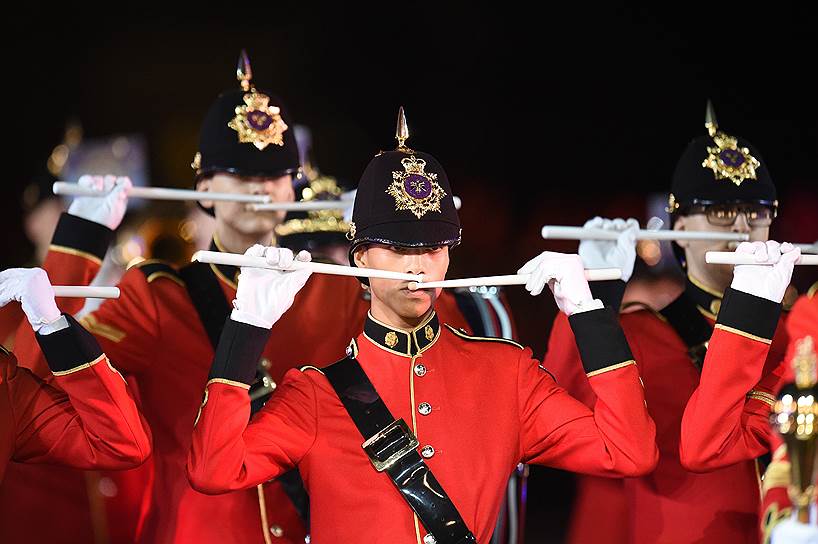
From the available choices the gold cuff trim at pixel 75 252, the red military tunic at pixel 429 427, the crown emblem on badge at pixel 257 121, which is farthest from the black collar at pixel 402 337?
the gold cuff trim at pixel 75 252

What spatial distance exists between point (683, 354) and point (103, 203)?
1792mm

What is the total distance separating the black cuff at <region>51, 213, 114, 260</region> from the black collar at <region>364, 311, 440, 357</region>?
1.12 meters

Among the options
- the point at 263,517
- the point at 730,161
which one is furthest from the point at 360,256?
the point at 730,161

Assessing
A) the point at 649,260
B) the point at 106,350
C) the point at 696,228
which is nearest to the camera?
the point at 106,350

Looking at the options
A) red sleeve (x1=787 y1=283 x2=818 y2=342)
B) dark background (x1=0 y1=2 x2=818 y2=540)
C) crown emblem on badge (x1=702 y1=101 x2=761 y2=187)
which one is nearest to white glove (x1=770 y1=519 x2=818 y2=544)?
red sleeve (x1=787 y1=283 x2=818 y2=342)

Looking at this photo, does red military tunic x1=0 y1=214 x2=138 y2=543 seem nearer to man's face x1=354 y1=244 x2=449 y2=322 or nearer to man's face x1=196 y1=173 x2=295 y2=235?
man's face x1=196 y1=173 x2=295 y2=235

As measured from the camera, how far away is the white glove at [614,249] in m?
3.83

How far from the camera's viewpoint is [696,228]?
3.77 m

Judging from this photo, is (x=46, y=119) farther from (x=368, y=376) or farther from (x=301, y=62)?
(x=368, y=376)

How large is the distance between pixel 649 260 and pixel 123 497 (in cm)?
423

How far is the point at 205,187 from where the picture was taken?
12.9ft

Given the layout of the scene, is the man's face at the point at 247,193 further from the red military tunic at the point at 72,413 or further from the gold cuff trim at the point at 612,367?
the gold cuff trim at the point at 612,367

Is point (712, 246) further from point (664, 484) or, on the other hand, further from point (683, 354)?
point (664, 484)

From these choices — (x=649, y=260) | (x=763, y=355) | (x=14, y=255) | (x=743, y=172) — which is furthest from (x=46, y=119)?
(x=763, y=355)
